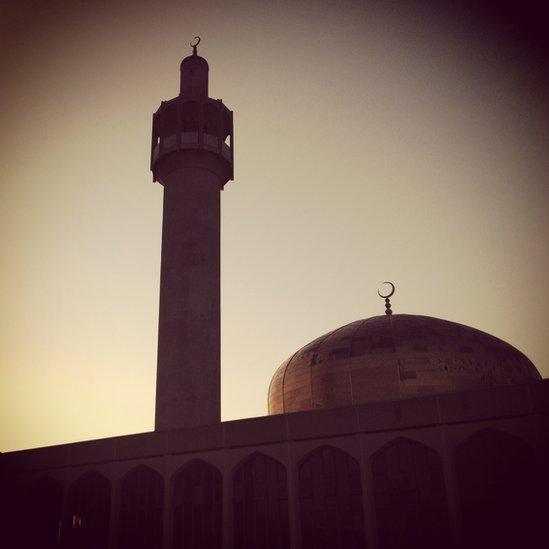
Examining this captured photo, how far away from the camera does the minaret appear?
70.8 ft

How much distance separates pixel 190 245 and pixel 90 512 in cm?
1020

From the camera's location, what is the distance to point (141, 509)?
19.8 meters

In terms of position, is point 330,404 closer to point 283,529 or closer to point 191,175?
point 283,529

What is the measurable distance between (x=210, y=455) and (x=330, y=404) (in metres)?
5.00

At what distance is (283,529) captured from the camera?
17609 mm

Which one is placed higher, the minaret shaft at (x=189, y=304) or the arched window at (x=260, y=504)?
the minaret shaft at (x=189, y=304)

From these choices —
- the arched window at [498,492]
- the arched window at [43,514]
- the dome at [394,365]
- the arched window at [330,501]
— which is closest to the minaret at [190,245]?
the dome at [394,365]

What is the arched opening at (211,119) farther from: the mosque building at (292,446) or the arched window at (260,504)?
the arched window at (260,504)

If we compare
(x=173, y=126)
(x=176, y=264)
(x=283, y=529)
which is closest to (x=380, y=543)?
(x=283, y=529)

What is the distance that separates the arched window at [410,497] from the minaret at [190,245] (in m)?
6.91

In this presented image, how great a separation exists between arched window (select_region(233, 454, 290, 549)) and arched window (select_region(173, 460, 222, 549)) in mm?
690

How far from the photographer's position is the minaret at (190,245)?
21578mm

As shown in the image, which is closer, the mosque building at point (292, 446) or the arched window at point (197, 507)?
the mosque building at point (292, 446)

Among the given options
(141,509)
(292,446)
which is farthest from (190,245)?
(141,509)
